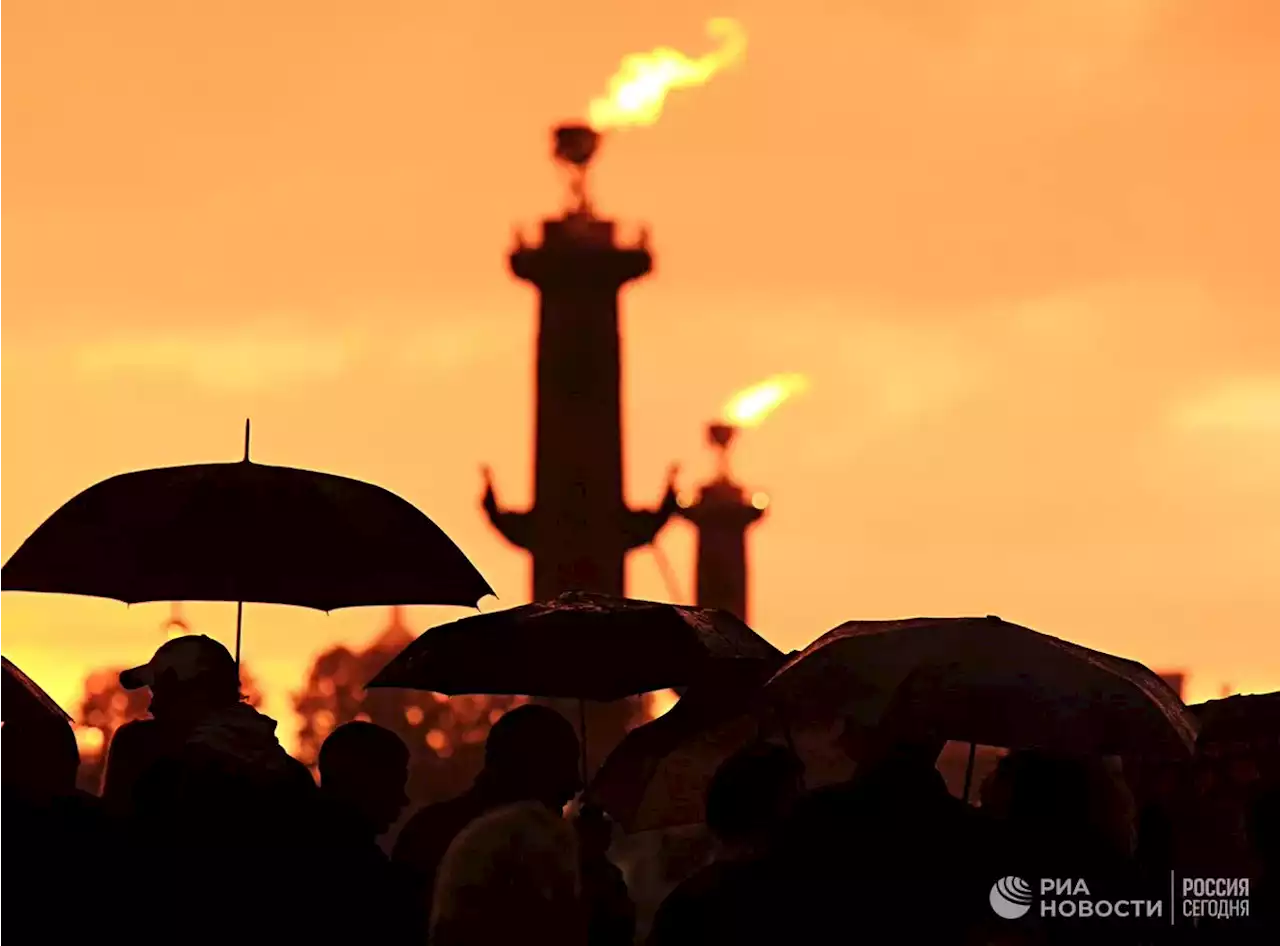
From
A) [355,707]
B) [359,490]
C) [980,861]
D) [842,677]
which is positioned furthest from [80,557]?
[355,707]

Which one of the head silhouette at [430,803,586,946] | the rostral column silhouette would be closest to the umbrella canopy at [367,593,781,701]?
the head silhouette at [430,803,586,946]

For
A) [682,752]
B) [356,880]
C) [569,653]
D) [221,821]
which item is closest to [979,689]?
[682,752]

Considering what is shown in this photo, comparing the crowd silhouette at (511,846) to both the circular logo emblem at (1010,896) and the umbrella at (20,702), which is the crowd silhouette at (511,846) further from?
the umbrella at (20,702)

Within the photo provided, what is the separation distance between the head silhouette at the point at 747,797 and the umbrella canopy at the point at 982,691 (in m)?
1.33

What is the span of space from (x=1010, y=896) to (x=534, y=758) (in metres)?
1.39

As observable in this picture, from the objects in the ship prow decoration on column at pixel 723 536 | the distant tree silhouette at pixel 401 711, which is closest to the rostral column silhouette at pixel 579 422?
the ship prow decoration on column at pixel 723 536

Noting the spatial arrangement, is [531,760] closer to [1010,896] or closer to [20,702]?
[1010,896]

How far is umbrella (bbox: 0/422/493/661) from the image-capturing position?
468 inches

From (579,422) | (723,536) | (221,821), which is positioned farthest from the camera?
(723,536)

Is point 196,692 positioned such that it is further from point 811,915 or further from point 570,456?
point 570,456

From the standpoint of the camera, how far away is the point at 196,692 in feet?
34.8

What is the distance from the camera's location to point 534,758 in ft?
31.8

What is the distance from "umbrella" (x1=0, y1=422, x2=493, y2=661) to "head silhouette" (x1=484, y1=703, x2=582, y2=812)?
2154 millimetres

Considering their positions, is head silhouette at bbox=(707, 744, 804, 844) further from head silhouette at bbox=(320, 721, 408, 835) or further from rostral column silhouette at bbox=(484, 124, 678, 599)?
rostral column silhouette at bbox=(484, 124, 678, 599)
